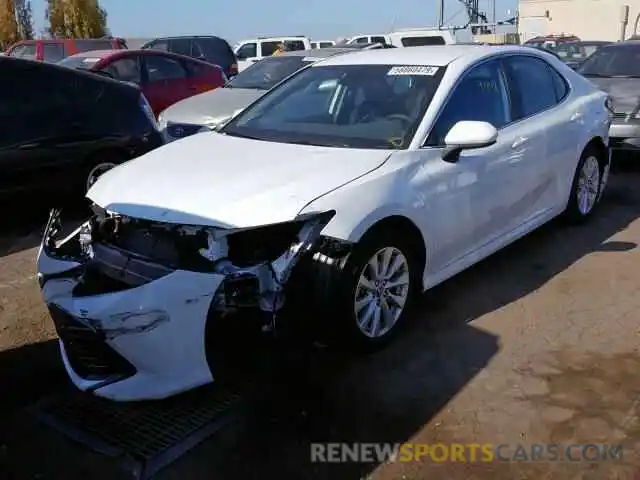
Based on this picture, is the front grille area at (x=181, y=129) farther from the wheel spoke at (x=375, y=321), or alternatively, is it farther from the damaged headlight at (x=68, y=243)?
the wheel spoke at (x=375, y=321)

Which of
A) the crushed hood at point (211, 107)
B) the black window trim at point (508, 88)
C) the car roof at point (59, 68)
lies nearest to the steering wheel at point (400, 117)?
the black window trim at point (508, 88)

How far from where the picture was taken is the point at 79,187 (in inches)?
253

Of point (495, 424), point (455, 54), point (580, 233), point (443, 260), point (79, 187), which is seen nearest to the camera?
point (495, 424)

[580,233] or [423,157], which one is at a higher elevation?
[423,157]

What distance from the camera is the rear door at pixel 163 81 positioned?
35.6ft

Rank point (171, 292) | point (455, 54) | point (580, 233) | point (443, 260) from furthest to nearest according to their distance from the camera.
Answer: point (580, 233) → point (455, 54) → point (443, 260) → point (171, 292)

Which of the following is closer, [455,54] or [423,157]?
[423,157]

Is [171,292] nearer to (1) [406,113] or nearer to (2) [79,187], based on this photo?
(1) [406,113]

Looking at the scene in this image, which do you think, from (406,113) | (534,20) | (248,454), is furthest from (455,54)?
(534,20)

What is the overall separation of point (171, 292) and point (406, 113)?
198 cm

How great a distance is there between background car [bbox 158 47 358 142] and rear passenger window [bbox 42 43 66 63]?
301 inches

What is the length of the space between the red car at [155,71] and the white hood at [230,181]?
274 inches

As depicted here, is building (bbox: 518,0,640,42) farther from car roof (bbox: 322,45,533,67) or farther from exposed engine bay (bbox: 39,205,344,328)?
exposed engine bay (bbox: 39,205,344,328)

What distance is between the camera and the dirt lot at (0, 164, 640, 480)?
291cm
